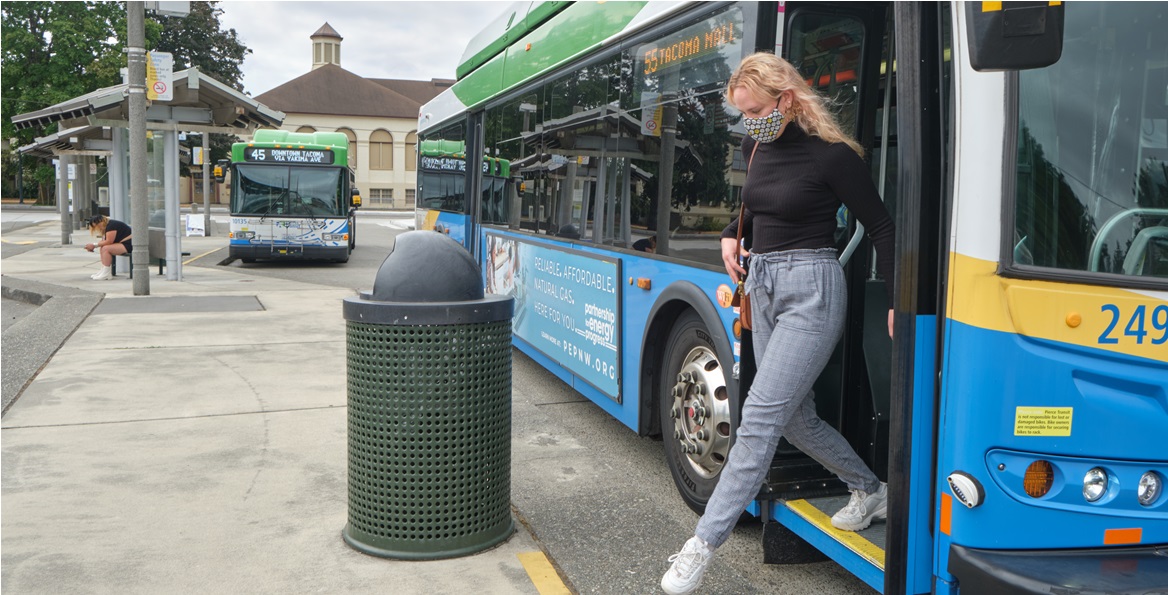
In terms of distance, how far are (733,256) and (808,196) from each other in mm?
514

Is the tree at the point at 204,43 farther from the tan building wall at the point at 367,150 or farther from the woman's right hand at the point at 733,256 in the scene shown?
the woman's right hand at the point at 733,256

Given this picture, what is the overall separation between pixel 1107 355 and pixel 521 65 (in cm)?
578

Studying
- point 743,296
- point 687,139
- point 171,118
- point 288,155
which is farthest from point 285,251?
point 743,296

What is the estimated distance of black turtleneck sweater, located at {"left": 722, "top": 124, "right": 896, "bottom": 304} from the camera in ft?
10.5

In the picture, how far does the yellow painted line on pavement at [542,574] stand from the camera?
3.78 m

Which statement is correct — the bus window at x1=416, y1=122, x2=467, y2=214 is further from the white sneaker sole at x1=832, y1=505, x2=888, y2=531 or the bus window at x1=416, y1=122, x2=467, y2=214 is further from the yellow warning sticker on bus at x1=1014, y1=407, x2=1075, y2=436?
the yellow warning sticker on bus at x1=1014, y1=407, x2=1075, y2=436

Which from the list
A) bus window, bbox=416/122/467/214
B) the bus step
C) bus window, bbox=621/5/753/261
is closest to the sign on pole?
bus window, bbox=416/122/467/214

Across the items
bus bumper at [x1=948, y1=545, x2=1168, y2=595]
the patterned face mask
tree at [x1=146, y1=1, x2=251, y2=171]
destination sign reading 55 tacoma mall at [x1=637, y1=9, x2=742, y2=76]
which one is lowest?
bus bumper at [x1=948, y1=545, x2=1168, y2=595]

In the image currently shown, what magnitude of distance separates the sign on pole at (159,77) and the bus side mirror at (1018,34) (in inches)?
528

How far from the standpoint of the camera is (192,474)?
527 cm

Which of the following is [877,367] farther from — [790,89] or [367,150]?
[367,150]

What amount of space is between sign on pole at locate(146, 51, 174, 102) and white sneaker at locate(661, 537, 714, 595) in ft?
41.8

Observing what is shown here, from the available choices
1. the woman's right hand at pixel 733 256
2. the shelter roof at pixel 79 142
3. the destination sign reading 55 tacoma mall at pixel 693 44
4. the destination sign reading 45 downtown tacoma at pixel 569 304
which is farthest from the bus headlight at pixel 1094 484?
the shelter roof at pixel 79 142

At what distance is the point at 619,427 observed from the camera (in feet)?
21.5
